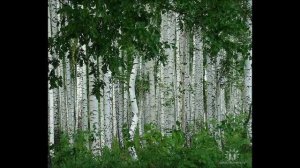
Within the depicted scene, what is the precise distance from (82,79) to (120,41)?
1146cm

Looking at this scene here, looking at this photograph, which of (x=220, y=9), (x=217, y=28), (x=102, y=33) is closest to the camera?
(x=102, y=33)

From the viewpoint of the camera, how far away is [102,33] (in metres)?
5.66

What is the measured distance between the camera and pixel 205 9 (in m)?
7.01
